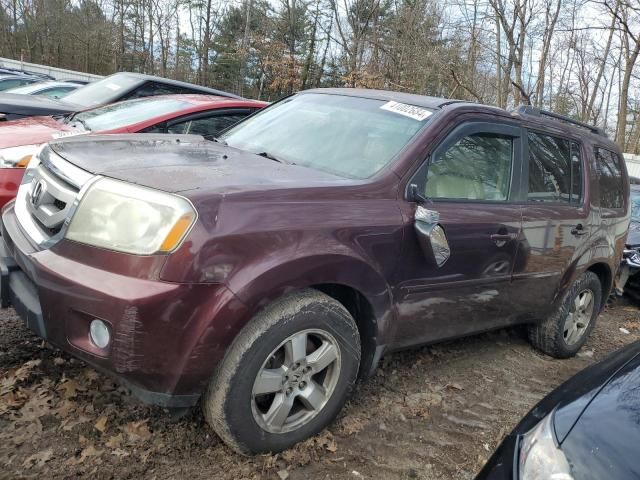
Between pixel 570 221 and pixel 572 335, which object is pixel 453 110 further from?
pixel 572 335

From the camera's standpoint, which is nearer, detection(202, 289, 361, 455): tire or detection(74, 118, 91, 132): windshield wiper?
detection(202, 289, 361, 455): tire

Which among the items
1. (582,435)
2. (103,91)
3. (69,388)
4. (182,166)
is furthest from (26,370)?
(103,91)

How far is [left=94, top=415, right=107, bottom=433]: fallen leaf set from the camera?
8.43 feet

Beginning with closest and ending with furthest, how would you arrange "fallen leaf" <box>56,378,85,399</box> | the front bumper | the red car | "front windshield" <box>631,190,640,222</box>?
1. the front bumper
2. "fallen leaf" <box>56,378,85,399</box>
3. the red car
4. "front windshield" <box>631,190,640,222</box>

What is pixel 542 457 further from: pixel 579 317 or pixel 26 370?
pixel 579 317

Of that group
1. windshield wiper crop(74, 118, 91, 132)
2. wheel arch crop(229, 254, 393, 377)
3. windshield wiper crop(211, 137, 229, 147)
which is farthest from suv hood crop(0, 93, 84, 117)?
wheel arch crop(229, 254, 393, 377)

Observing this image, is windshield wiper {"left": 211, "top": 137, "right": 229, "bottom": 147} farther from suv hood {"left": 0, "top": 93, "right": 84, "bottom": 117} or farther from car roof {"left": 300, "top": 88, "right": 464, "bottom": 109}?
suv hood {"left": 0, "top": 93, "right": 84, "bottom": 117}

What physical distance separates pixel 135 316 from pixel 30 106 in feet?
15.4

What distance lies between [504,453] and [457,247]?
133 centimetres

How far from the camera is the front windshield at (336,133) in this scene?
9.93 feet

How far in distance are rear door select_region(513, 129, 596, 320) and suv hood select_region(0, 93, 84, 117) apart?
4896 mm

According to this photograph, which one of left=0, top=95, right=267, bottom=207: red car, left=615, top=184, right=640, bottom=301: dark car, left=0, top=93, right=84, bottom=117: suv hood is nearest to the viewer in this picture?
left=0, top=95, right=267, bottom=207: red car

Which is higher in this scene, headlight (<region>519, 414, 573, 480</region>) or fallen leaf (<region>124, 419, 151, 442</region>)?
headlight (<region>519, 414, 573, 480</region>)

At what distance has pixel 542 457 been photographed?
1.77 metres
